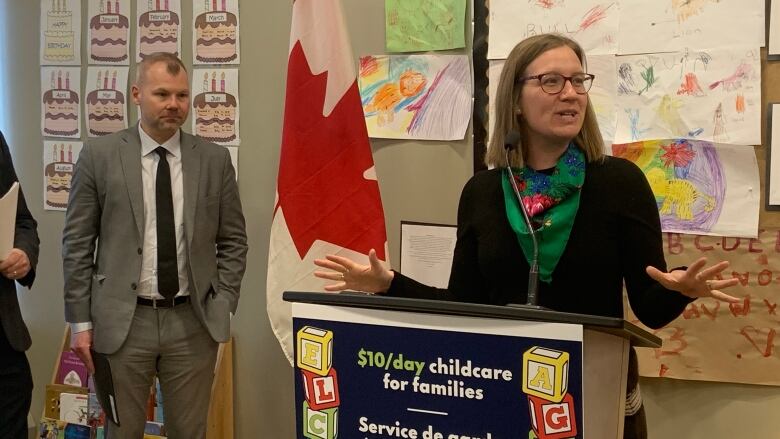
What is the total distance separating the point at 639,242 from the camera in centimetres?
140

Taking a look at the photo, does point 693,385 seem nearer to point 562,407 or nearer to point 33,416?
point 562,407

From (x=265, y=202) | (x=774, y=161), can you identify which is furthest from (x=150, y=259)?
(x=774, y=161)

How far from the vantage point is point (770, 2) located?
Answer: 7.11 ft

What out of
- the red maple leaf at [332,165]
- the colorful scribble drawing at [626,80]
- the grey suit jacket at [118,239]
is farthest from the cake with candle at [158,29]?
A: the colorful scribble drawing at [626,80]

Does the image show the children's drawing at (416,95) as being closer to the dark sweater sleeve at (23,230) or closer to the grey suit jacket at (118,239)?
the grey suit jacket at (118,239)

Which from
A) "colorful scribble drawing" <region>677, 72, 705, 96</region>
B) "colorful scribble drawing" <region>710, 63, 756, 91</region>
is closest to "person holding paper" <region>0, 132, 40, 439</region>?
"colorful scribble drawing" <region>677, 72, 705, 96</region>

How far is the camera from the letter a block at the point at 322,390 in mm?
1075

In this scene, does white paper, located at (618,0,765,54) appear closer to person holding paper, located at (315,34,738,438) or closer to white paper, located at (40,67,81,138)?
person holding paper, located at (315,34,738,438)

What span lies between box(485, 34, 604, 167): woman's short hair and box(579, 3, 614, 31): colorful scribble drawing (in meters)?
0.89

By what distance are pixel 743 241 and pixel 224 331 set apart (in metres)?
1.72

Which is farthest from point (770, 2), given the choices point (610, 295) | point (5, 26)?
point (5, 26)

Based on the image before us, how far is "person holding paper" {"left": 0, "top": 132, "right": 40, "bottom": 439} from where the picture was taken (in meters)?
2.21

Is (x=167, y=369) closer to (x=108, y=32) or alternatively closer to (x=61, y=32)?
(x=108, y=32)

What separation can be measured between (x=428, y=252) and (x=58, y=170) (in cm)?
172
